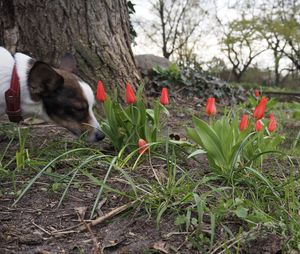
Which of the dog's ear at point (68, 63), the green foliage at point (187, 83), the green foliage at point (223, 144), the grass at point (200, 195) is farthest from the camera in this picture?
the green foliage at point (187, 83)

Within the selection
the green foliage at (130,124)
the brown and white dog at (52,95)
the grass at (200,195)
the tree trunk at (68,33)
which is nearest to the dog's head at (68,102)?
the brown and white dog at (52,95)

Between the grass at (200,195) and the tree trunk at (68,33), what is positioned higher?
the tree trunk at (68,33)

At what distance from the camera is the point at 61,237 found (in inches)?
73.0

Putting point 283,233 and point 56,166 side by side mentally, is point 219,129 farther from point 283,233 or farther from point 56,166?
point 56,166

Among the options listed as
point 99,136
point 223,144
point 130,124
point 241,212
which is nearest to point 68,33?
point 99,136

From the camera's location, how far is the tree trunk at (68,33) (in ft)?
13.9

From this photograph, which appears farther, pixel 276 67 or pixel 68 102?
pixel 276 67

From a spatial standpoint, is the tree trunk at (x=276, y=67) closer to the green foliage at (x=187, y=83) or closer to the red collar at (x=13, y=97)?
the green foliage at (x=187, y=83)

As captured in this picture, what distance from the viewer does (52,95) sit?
341 cm

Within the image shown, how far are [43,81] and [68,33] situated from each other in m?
1.17

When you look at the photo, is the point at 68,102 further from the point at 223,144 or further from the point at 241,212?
the point at 241,212

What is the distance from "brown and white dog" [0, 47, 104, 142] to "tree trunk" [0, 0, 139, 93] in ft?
2.41

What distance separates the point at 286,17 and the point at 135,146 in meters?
28.6

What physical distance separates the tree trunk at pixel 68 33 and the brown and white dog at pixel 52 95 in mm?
734
